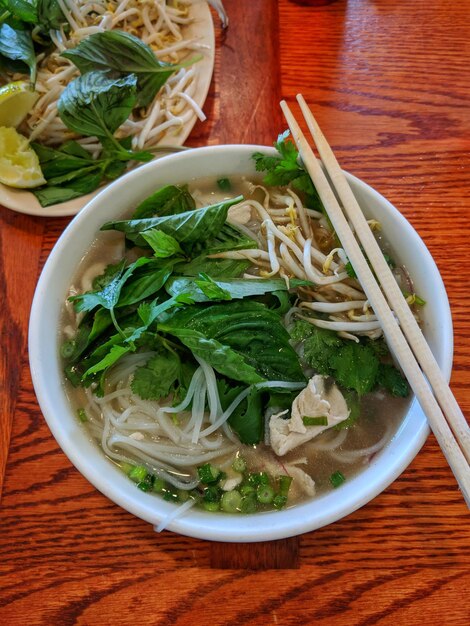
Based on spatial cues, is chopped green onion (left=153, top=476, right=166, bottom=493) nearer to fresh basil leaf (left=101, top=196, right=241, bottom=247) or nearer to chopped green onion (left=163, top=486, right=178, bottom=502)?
chopped green onion (left=163, top=486, right=178, bottom=502)

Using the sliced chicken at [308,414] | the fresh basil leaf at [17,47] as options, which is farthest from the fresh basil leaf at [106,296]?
the fresh basil leaf at [17,47]

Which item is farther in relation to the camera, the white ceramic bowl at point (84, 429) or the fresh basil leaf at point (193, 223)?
the fresh basil leaf at point (193, 223)

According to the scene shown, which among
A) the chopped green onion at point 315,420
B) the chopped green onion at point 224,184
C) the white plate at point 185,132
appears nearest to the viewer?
the chopped green onion at point 315,420

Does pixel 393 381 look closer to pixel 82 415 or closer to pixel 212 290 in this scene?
pixel 212 290

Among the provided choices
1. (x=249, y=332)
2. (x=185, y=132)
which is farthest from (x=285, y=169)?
(x=185, y=132)

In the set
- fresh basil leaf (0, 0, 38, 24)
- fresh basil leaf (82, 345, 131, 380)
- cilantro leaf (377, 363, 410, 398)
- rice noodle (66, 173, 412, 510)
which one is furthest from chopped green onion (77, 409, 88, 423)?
fresh basil leaf (0, 0, 38, 24)

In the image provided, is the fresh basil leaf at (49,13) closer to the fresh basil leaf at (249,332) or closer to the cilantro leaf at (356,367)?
the fresh basil leaf at (249,332)

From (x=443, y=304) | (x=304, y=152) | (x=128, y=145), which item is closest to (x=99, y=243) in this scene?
(x=128, y=145)
